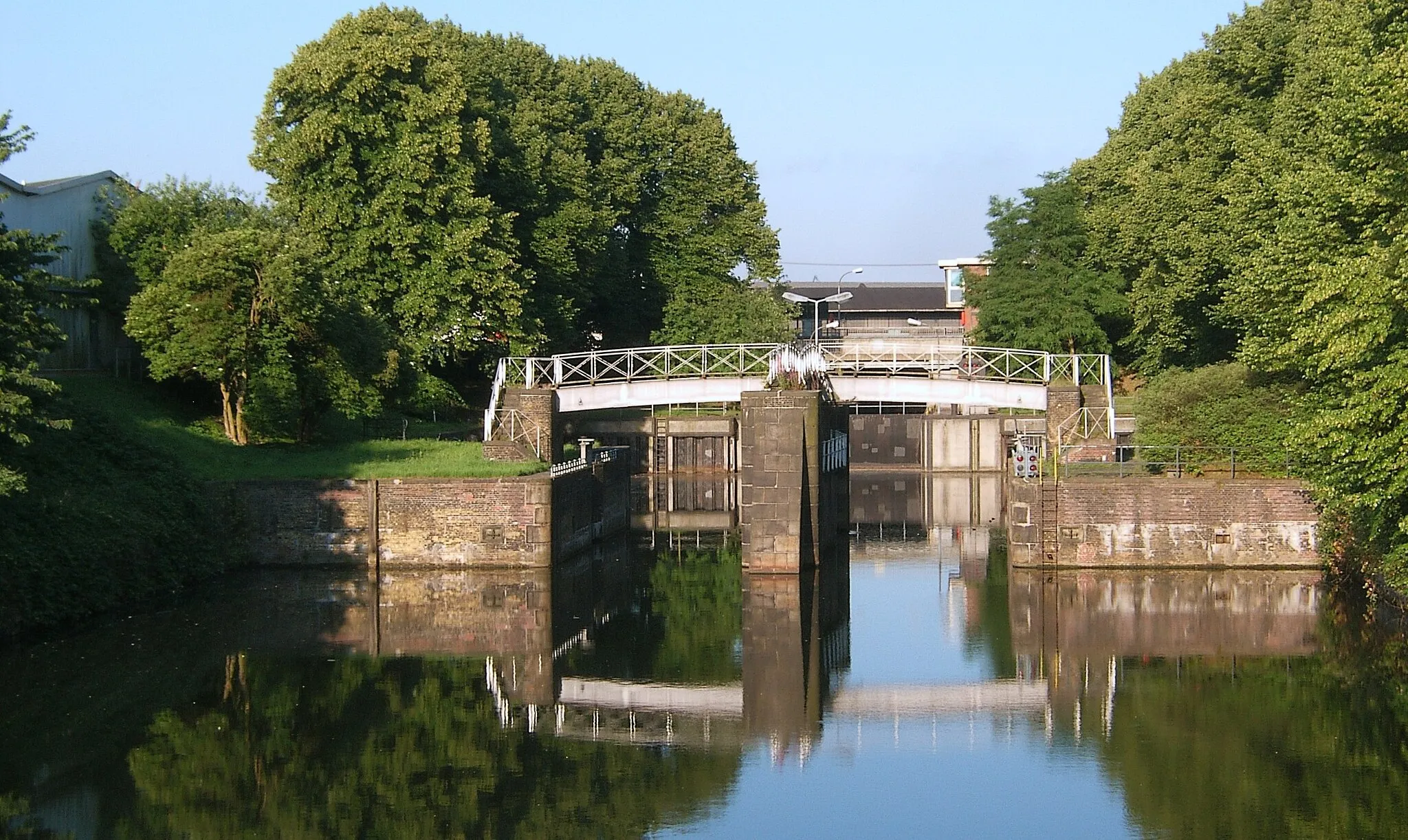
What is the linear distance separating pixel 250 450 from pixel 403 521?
577 centimetres

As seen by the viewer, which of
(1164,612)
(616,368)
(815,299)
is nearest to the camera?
(1164,612)

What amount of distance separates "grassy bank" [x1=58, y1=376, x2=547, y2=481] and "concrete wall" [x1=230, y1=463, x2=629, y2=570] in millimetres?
609

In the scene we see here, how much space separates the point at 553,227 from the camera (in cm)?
5006

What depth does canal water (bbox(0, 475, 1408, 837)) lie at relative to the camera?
16.7 metres

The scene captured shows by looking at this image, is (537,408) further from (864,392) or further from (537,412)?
(864,392)

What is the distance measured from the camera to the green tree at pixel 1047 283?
5294cm

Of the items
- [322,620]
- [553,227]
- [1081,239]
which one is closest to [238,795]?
[322,620]

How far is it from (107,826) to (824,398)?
21.1 metres

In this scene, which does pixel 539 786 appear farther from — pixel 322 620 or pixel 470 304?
pixel 470 304

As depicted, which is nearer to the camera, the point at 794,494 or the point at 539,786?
the point at 539,786

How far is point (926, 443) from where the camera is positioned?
60781 mm

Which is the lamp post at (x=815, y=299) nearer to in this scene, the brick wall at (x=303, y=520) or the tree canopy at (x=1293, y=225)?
the tree canopy at (x=1293, y=225)

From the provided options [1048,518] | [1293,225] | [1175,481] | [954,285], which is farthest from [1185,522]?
[954,285]

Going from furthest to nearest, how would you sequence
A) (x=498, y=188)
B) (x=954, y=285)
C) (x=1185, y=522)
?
(x=954, y=285)
(x=498, y=188)
(x=1185, y=522)
